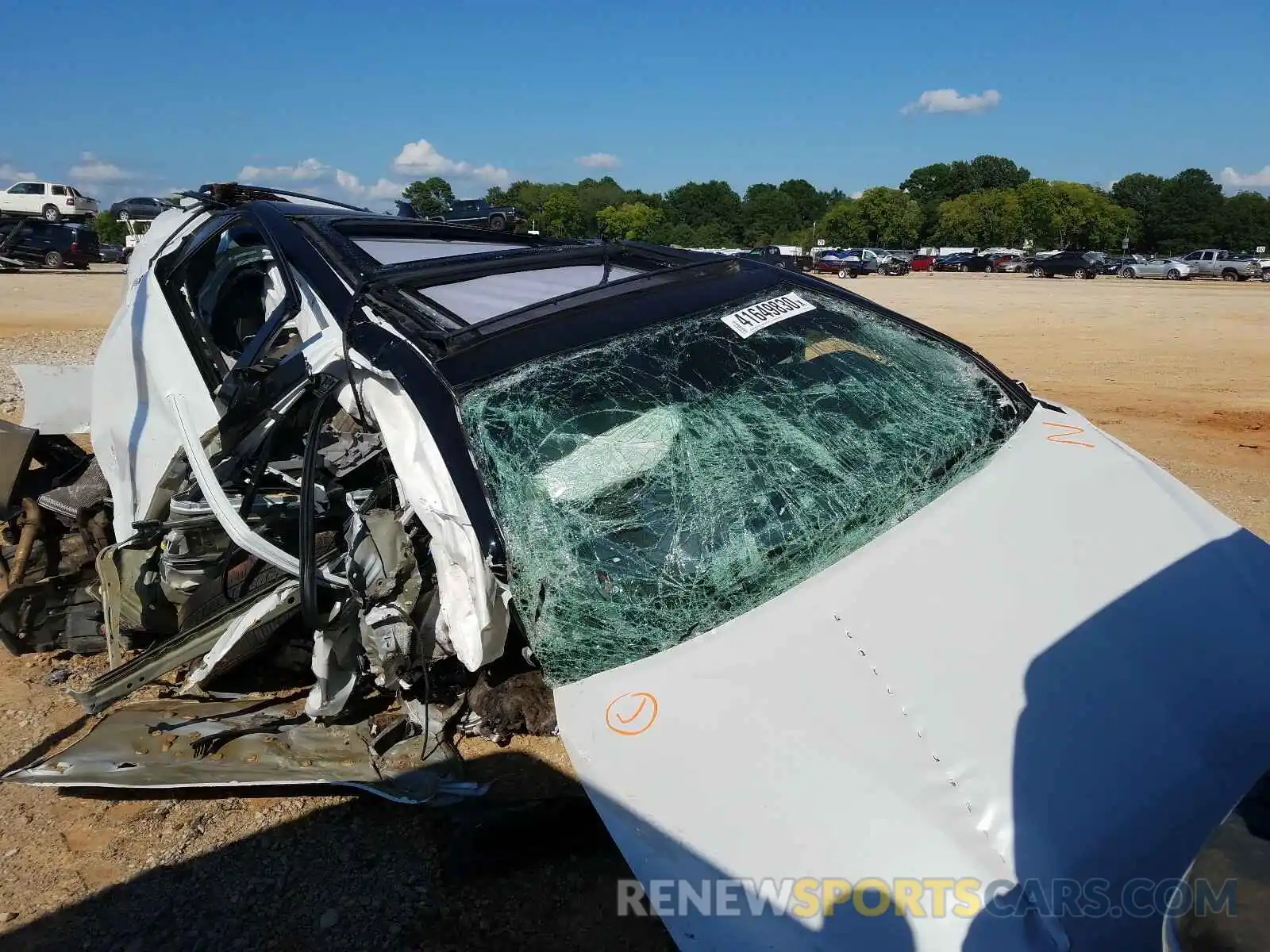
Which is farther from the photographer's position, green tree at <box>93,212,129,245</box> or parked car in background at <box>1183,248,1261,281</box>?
green tree at <box>93,212,129,245</box>

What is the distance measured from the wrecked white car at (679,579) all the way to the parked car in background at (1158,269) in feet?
142

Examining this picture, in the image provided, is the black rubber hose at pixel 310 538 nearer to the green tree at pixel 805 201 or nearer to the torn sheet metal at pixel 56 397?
the torn sheet metal at pixel 56 397

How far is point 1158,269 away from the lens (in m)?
40.4

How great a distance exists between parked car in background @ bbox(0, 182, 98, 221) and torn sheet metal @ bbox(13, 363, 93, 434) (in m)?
33.5

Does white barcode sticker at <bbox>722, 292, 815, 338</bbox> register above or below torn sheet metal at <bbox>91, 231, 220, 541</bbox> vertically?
above

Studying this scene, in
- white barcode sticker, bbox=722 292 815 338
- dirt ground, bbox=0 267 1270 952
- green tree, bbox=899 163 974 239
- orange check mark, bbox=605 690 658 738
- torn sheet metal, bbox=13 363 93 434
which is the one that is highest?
green tree, bbox=899 163 974 239

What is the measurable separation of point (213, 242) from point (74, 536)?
1.44m

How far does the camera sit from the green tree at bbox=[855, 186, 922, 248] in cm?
7025

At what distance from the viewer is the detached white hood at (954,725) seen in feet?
5.16

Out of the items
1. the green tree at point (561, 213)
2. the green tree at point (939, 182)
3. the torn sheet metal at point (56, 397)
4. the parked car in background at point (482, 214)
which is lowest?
the torn sheet metal at point (56, 397)

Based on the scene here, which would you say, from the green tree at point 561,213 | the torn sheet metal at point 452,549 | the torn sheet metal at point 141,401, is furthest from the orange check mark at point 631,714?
the green tree at point 561,213

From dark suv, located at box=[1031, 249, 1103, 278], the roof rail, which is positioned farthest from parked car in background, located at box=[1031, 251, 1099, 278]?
the roof rail

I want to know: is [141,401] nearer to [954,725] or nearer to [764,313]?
[764,313]

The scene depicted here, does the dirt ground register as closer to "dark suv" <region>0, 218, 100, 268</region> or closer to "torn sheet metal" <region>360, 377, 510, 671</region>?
"torn sheet metal" <region>360, 377, 510, 671</region>
